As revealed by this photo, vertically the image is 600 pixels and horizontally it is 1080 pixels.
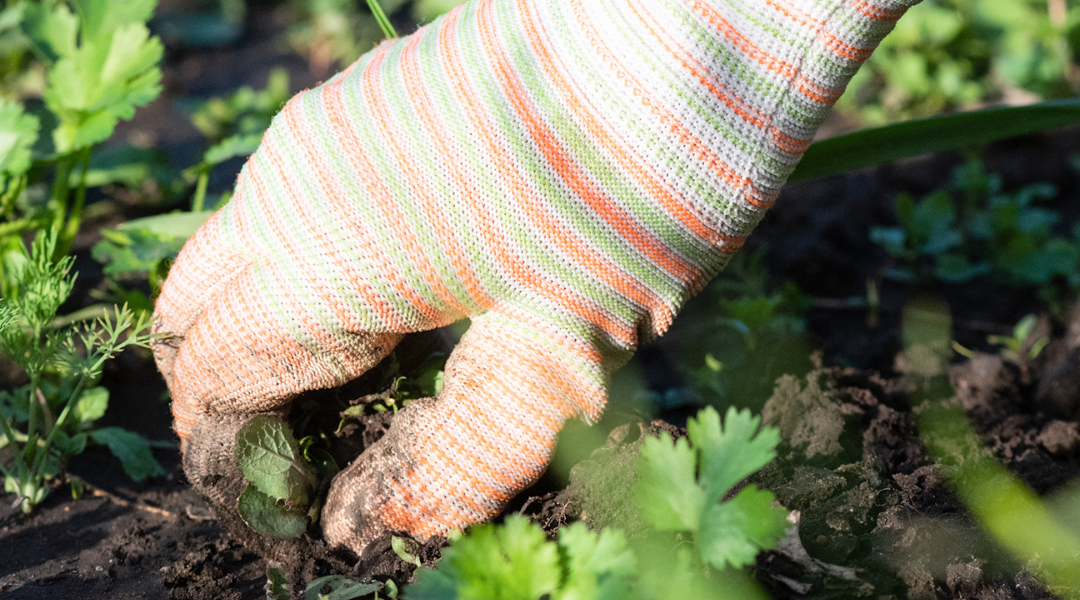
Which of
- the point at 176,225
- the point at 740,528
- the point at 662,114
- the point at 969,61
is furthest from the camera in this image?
the point at 969,61

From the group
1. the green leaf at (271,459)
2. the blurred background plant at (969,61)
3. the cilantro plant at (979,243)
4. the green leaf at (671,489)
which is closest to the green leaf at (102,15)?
the green leaf at (271,459)

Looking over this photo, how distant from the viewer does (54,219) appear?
1.84m

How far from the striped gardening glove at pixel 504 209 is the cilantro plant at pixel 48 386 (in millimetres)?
280

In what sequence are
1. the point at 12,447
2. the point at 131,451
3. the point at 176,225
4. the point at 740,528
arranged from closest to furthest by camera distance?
the point at 740,528, the point at 12,447, the point at 131,451, the point at 176,225

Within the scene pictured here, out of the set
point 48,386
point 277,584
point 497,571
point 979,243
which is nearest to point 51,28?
point 48,386

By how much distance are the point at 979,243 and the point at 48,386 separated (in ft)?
7.31

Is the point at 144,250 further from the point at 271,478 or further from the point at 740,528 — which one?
the point at 740,528

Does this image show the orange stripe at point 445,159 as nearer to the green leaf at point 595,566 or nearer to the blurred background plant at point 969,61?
the green leaf at point 595,566

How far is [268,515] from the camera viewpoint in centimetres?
122

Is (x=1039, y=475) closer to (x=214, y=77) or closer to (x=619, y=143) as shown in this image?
(x=619, y=143)

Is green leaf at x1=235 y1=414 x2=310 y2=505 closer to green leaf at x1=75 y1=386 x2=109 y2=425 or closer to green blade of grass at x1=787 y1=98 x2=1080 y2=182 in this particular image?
green leaf at x1=75 y1=386 x2=109 y2=425

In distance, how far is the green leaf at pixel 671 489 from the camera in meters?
0.90

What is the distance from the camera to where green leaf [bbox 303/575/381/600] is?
113 cm

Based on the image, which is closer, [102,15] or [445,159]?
[445,159]
